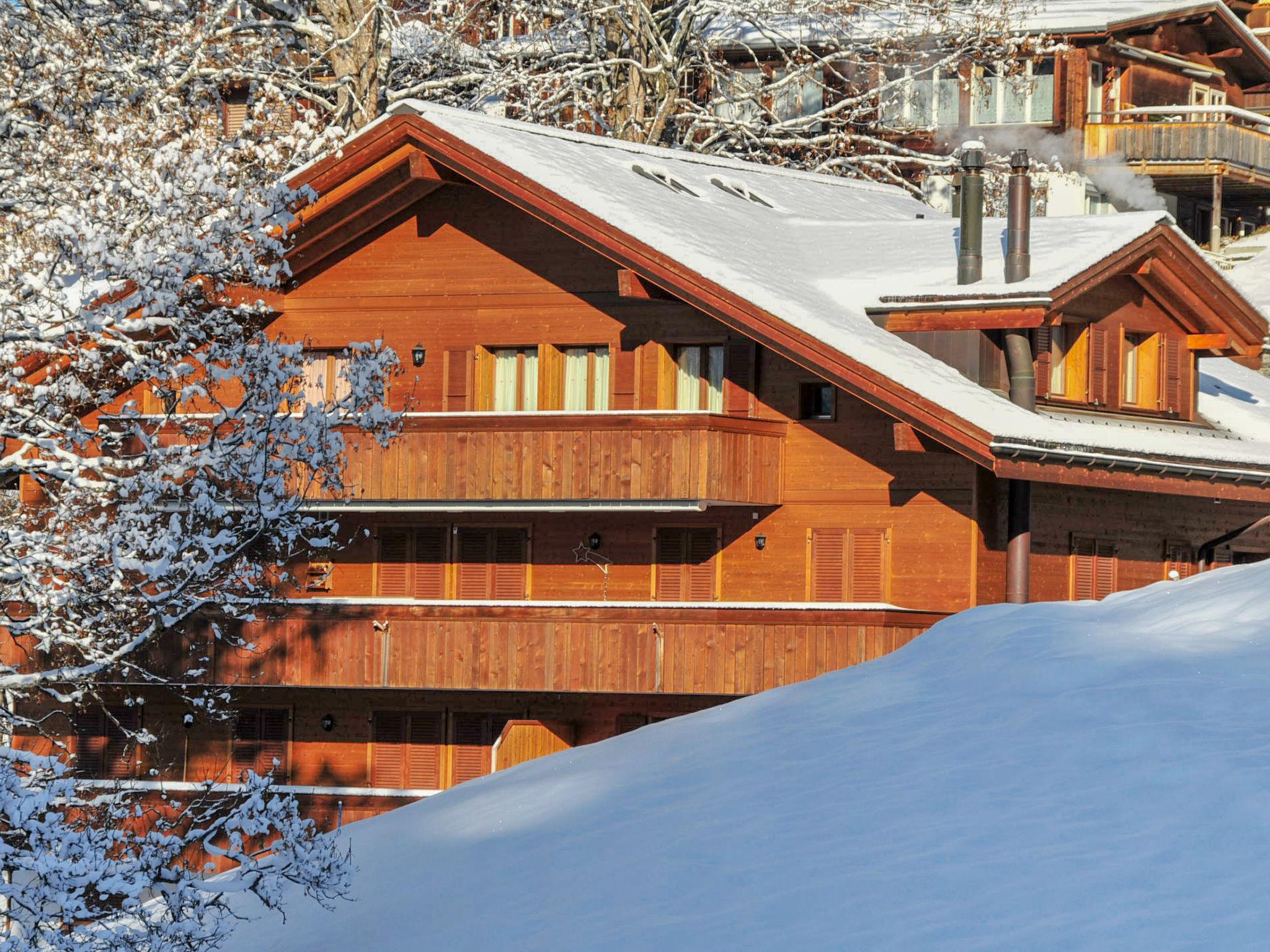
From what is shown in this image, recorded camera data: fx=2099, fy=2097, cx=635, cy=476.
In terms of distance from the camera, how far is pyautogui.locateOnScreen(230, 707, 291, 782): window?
91.3ft

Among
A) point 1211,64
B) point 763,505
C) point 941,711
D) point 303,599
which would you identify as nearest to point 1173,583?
point 941,711

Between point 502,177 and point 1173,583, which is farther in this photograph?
point 502,177

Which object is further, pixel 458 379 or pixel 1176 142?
pixel 1176 142

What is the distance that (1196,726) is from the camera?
14320 millimetres

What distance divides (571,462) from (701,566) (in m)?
2.45

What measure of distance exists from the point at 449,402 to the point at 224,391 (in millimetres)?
3137

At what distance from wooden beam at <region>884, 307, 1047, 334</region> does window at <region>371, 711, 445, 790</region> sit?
782 centimetres

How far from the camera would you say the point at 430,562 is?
91.5ft

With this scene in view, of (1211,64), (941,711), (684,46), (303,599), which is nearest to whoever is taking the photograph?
(941,711)

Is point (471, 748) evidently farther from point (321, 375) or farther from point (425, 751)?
point (321, 375)

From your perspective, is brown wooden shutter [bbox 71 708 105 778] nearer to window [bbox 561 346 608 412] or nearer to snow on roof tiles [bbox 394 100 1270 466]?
window [bbox 561 346 608 412]

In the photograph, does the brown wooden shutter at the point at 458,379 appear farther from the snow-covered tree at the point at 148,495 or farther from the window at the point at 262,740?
the snow-covered tree at the point at 148,495

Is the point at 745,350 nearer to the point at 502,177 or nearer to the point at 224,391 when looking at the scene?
the point at 502,177

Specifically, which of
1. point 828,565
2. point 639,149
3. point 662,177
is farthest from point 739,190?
point 828,565
